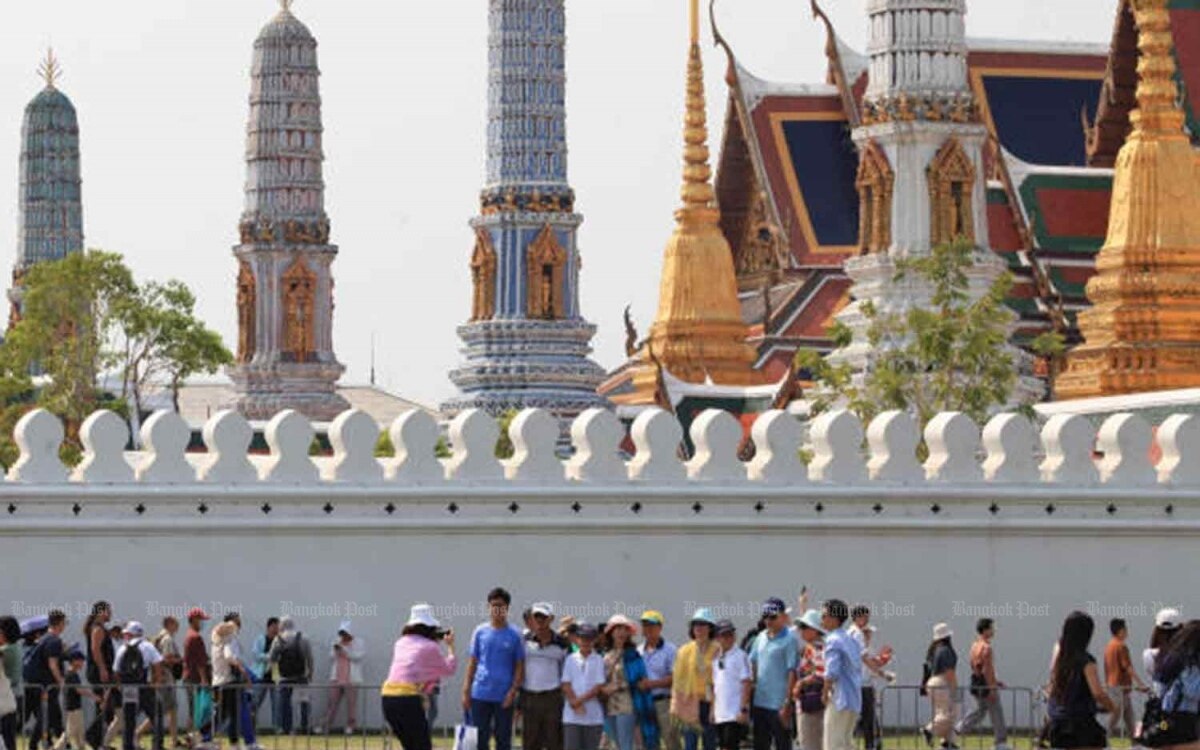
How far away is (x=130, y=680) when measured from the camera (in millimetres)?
27172

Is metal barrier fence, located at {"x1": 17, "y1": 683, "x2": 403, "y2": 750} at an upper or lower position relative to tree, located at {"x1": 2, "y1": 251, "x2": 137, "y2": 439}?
lower

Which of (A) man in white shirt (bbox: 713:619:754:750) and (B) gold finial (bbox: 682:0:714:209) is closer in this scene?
(A) man in white shirt (bbox: 713:619:754:750)

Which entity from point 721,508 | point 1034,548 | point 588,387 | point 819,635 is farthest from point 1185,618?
point 588,387

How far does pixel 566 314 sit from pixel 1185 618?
1440 inches

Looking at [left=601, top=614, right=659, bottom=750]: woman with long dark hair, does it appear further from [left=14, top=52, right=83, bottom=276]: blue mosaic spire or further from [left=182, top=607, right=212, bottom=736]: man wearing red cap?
[left=14, top=52, right=83, bottom=276]: blue mosaic spire

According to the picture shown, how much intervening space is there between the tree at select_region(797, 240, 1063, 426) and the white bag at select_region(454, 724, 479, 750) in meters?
17.5

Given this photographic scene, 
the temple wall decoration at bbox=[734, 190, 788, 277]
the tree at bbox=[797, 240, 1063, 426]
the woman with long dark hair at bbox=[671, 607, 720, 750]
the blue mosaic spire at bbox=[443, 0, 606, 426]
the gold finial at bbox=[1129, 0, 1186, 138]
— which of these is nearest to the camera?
the woman with long dark hair at bbox=[671, 607, 720, 750]

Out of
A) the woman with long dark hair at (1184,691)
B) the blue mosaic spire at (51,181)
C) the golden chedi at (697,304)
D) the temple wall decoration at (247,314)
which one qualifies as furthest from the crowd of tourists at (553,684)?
the blue mosaic spire at (51,181)

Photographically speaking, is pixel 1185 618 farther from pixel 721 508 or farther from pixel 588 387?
pixel 588 387

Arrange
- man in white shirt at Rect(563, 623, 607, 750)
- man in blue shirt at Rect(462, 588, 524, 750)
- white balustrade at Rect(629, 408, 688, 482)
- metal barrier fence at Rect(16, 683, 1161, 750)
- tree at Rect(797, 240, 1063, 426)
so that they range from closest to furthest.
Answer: man in blue shirt at Rect(462, 588, 524, 750), man in white shirt at Rect(563, 623, 607, 750), metal barrier fence at Rect(16, 683, 1161, 750), white balustrade at Rect(629, 408, 688, 482), tree at Rect(797, 240, 1063, 426)

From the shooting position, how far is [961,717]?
2859cm

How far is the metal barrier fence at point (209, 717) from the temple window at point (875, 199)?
2528cm

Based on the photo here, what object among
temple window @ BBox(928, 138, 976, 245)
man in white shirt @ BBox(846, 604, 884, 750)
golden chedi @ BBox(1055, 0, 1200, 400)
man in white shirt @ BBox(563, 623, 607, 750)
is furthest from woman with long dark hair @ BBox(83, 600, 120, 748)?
temple window @ BBox(928, 138, 976, 245)

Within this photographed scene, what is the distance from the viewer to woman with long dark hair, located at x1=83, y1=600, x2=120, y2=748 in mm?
26891
